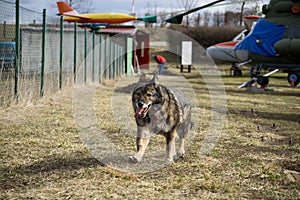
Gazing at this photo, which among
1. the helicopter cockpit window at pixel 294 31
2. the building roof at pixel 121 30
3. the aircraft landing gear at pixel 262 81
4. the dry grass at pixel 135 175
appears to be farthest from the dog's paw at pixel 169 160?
the building roof at pixel 121 30

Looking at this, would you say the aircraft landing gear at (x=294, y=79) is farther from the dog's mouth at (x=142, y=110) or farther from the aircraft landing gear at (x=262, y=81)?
the dog's mouth at (x=142, y=110)

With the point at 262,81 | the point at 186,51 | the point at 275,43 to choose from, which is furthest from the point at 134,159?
the point at 186,51

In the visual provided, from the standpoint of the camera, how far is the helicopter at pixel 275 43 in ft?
56.2

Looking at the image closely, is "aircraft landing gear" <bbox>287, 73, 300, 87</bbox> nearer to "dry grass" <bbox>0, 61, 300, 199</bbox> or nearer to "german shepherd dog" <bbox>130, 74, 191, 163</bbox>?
"dry grass" <bbox>0, 61, 300, 199</bbox>

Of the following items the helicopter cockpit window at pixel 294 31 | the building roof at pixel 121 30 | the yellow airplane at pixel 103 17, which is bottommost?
the helicopter cockpit window at pixel 294 31

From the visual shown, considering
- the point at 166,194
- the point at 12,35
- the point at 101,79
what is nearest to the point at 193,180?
the point at 166,194

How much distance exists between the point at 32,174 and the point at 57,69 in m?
7.67

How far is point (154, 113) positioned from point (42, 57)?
6.19 m

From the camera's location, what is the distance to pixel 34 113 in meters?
8.71

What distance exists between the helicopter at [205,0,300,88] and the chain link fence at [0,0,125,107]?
21.4ft

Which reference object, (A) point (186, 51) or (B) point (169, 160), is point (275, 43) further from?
(A) point (186, 51)

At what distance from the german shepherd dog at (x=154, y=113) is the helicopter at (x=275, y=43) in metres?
12.4

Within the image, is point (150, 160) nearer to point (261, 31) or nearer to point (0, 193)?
point (0, 193)

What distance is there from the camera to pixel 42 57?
10523 millimetres
